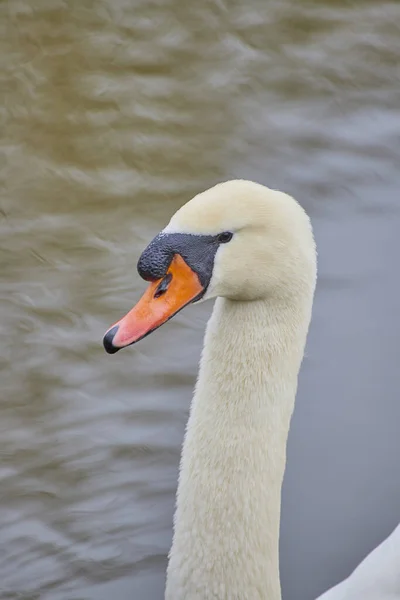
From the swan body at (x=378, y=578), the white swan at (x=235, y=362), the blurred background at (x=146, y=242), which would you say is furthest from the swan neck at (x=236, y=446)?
the blurred background at (x=146, y=242)

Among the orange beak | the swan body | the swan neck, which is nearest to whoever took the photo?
the orange beak

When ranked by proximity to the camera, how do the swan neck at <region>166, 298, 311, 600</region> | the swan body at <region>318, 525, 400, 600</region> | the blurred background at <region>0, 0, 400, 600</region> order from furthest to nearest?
the blurred background at <region>0, 0, 400, 600</region> → the swan body at <region>318, 525, 400, 600</region> → the swan neck at <region>166, 298, 311, 600</region>

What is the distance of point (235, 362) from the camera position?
272 cm

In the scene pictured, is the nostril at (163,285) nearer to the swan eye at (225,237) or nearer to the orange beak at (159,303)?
the orange beak at (159,303)

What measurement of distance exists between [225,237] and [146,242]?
103 inches

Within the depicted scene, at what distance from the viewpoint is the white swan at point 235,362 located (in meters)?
2.62

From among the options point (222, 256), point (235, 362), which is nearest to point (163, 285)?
point (222, 256)

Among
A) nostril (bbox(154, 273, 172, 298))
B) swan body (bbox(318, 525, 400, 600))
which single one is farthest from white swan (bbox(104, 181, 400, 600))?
swan body (bbox(318, 525, 400, 600))

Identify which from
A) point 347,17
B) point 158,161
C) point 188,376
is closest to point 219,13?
point 347,17

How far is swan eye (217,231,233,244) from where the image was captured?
2.63 meters

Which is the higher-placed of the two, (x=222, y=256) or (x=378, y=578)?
(x=222, y=256)

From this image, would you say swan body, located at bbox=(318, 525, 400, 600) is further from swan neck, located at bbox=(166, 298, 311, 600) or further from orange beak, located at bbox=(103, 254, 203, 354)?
orange beak, located at bbox=(103, 254, 203, 354)

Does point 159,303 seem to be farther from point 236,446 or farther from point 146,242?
point 146,242

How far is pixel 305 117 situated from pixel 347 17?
1175 millimetres
